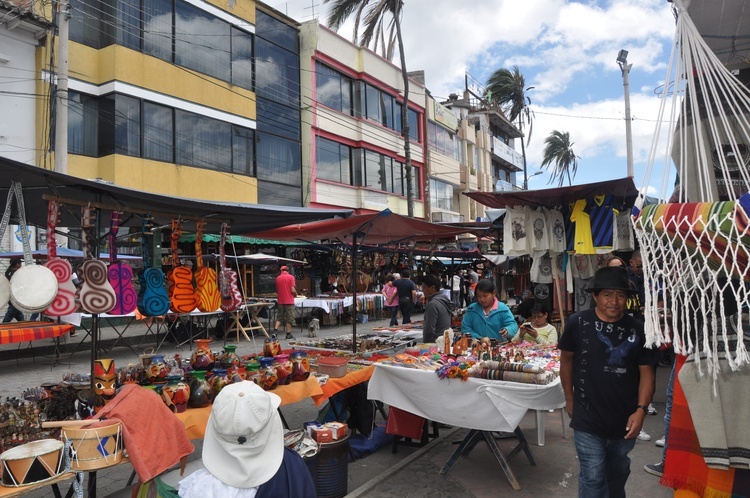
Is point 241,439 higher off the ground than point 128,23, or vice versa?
point 128,23

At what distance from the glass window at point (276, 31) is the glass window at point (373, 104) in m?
4.14

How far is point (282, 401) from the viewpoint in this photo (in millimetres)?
4375

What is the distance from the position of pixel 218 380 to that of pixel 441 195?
2623 centimetres

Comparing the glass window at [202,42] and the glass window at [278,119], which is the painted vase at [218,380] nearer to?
the glass window at [202,42]

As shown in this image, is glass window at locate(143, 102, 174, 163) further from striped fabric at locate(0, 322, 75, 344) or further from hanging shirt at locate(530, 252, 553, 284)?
hanging shirt at locate(530, 252, 553, 284)

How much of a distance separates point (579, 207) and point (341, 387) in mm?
3926

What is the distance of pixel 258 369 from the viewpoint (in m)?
4.50

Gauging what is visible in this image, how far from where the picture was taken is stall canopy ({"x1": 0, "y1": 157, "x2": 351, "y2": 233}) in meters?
3.65

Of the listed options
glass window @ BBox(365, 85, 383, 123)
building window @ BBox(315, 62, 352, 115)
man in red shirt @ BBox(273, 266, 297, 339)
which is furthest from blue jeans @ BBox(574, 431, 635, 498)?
glass window @ BBox(365, 85, 383, 123)

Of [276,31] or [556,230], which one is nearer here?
[556,230]

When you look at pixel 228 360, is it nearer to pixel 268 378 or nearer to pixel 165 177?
pixel 268 378

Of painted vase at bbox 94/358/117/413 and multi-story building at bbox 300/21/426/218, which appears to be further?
multi-story building at bbox 300/21/426/218

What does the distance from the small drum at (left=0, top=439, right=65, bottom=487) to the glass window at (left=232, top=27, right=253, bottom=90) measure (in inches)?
616

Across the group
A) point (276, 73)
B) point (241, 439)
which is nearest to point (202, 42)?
point (276, 73)
